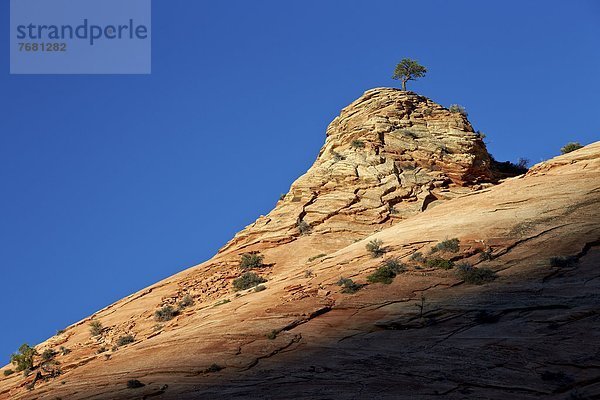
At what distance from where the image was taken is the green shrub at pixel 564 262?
79.0 ft

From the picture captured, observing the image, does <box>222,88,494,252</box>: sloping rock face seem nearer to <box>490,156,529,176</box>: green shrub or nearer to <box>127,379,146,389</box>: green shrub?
<box>490,156,529,176</box>: green shrub

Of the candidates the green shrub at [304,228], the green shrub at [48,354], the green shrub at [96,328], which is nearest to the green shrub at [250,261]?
the green shrub at [304,228]

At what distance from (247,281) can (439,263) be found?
12067 mm

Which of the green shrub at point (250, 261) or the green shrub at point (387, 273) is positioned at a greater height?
the green shrub at point (250, 261)

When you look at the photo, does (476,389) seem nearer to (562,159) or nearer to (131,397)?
(131,397)

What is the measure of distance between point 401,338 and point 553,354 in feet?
16.7

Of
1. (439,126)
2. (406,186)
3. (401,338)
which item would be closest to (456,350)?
(401,338)

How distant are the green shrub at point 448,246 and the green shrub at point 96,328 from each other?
19.3 m

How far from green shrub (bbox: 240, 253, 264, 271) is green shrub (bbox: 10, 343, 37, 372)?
12.7 m

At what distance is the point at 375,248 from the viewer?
98.0 ft

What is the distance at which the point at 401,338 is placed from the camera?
2120 centimetres

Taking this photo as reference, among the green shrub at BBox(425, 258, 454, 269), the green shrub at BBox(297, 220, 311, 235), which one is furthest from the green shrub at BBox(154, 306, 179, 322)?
the green shrub at BBox(425, 258, 454, 269)

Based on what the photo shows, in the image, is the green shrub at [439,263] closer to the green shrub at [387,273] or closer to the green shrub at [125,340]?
the green shrub at [387,273]

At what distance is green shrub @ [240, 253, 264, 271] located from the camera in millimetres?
37594
